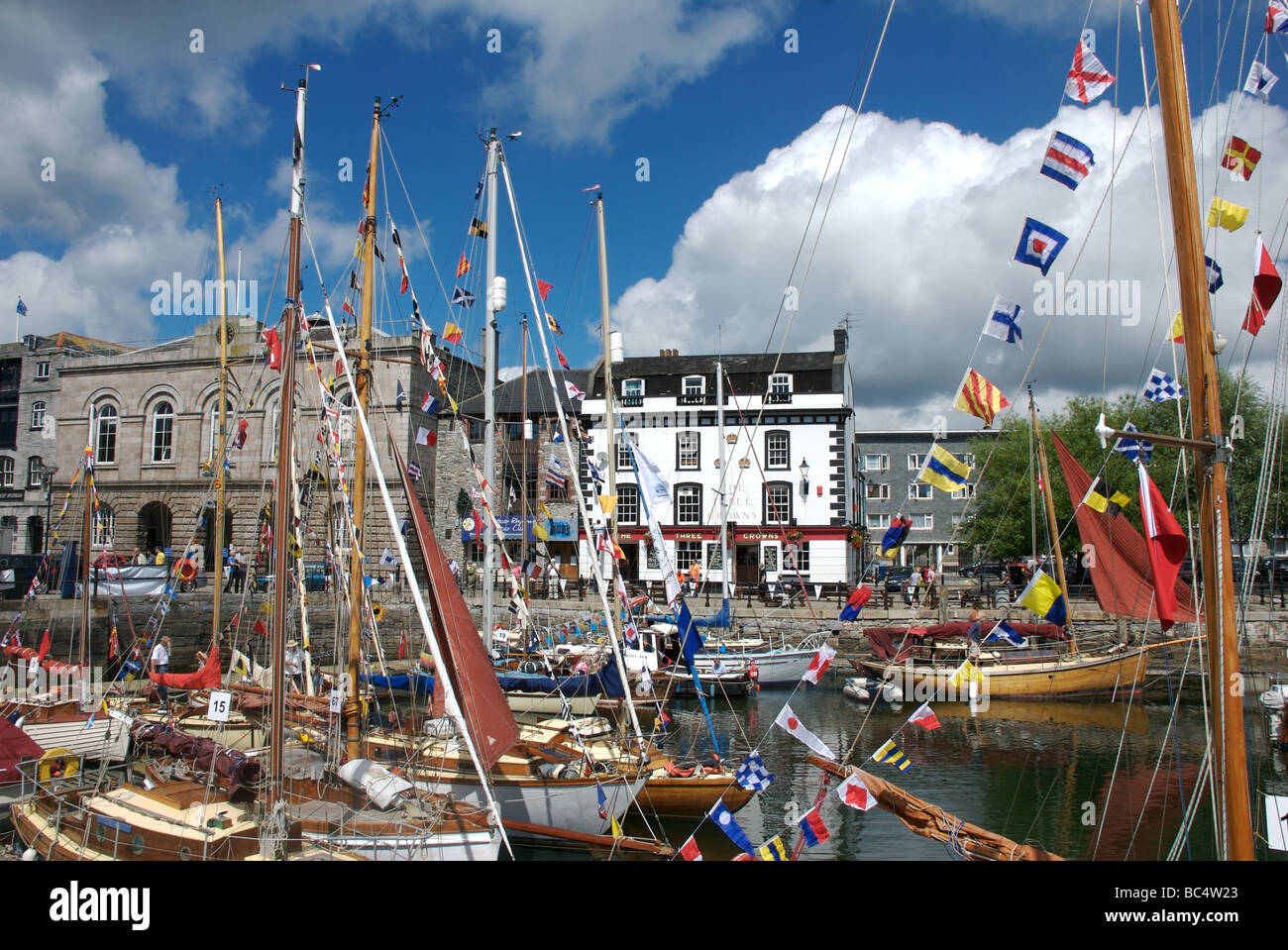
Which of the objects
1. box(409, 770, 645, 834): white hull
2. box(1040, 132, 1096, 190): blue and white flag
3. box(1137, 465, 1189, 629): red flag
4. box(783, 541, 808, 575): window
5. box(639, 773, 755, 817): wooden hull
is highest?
box(1040, 132, 1096, 190): blue and white flag

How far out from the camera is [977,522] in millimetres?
44000

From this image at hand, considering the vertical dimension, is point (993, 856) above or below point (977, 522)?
below

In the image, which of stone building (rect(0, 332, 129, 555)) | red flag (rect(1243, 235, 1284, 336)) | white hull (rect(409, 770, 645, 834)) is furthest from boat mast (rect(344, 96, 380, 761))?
stone building (rect(0, 332, 129, 555))

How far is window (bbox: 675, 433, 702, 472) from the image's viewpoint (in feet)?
139

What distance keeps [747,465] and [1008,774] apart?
2336 cm

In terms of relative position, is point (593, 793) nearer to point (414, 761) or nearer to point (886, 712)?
point (414, 761)

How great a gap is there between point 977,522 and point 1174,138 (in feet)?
135

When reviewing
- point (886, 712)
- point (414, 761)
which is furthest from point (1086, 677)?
point (414, 761)

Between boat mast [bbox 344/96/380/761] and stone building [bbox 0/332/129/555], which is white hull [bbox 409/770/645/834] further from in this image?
stone building [bbox 0/332/129/555]

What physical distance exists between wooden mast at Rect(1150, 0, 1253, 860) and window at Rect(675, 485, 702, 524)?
36335 mm

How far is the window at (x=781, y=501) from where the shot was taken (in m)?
41.1

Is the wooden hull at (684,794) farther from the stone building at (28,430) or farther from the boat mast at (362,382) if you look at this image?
the stone building at (28,430)

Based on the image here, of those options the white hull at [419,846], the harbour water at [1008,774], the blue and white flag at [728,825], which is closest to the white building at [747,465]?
the harbour water at [1008,774]
